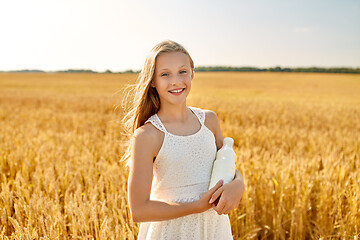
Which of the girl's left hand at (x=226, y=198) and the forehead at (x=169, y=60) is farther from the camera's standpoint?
the forehead at (x=169, y=60)

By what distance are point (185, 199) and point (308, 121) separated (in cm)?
915

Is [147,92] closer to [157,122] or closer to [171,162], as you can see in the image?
[157,122]

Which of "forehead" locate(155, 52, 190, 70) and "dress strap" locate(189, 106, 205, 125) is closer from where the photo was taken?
"forehead" locate(155, 52, 190, 70)

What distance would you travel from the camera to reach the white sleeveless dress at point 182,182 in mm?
1557

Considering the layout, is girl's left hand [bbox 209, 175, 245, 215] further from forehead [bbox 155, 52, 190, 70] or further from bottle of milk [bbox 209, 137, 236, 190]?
forehead [bbox 155, 52, 190, 70]

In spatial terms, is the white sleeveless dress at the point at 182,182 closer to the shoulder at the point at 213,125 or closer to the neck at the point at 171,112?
the neck at the point at 171,112

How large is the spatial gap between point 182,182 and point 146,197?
0.22 meters

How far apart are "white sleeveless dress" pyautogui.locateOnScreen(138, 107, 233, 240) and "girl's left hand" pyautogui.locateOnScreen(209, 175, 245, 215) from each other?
0.58 feet

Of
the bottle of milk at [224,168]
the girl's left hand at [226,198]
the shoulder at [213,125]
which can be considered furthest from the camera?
the shoulder at [213,125]

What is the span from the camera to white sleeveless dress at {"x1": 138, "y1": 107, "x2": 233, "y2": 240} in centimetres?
156

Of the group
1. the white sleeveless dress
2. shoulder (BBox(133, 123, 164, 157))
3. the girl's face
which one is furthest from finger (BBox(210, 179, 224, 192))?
the girl's face

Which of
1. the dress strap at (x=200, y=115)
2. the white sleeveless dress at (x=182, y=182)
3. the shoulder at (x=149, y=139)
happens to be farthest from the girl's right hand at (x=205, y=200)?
the dress strap at (x=200, y=115)

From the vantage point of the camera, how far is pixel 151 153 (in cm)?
149

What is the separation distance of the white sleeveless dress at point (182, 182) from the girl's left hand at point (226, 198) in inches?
7.0
